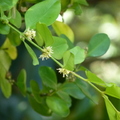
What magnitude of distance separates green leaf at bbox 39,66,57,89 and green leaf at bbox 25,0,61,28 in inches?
3.5

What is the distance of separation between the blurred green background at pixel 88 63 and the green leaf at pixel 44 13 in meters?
0.33

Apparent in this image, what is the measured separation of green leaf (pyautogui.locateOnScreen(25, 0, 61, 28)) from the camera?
0.31 m

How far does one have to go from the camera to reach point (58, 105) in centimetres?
38

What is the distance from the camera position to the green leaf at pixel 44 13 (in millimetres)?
308

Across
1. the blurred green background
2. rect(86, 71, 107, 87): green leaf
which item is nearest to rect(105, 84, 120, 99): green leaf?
rect(86, 71, 107, 87): green leaf

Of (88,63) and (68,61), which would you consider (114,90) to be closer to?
(68,61)

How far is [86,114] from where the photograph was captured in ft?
2.83

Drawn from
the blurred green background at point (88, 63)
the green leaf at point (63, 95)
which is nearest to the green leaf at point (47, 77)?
the green leaf at point (63, 95)

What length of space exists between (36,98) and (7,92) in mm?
45

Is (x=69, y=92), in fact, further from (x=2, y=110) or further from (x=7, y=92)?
(x=2, y=110)

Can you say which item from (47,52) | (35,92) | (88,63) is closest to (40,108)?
(35,92)

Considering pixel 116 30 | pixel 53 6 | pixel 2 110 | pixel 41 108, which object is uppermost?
pixel 53 6

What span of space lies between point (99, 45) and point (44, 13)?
0.36 feet

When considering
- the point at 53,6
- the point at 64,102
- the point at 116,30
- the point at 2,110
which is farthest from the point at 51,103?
the point at 116,30
